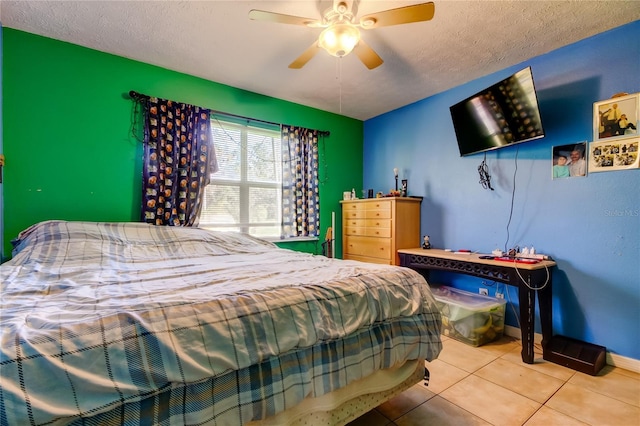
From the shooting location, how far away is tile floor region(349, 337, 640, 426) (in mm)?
1513

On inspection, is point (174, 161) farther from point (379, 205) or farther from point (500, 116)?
point (500, 116)

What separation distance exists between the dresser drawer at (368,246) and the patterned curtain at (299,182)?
1.61 ft

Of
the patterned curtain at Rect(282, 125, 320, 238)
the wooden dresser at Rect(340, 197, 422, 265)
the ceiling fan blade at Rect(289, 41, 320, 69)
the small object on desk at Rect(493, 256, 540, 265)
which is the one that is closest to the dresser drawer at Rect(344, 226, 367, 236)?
the wooden dresser at Rect(340, 197, 422, 265)

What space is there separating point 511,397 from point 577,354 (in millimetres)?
807

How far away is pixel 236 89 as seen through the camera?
3152 millimetres

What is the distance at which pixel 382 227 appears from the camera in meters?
3.29

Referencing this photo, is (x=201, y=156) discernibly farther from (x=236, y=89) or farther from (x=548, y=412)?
(x=548, y=412)

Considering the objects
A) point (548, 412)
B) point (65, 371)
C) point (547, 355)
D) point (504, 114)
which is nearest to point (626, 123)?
point (504, 114)

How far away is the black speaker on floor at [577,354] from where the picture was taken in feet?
6.48

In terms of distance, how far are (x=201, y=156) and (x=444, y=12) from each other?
7.79 feet

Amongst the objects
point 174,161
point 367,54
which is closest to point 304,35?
point 367,54

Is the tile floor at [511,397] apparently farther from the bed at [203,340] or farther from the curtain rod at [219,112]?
the curtain rod at [219,112]

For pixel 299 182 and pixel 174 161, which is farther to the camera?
pixel 299 182

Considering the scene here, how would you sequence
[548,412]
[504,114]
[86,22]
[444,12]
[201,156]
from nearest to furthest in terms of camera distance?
[548,412] < [444,12] < [86,22] < [504,114] < [201,156]
